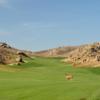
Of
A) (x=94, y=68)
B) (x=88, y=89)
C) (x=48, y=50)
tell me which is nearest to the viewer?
(x=88, y=89)

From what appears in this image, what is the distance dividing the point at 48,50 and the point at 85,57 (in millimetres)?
77088

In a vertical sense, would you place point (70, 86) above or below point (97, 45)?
below

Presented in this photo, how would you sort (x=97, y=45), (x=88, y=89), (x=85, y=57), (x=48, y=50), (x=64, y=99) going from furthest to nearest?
(x=48, y=50)
(x=97, y=45)
(x=85, y=57)
(x=88, y=89)
(x=64, y=99)

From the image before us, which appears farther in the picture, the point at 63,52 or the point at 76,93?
the point at 63,52

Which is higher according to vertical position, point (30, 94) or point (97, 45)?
point (97, 45)

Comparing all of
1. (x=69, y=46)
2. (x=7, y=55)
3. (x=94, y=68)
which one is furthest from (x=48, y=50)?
(x=94, y=68)

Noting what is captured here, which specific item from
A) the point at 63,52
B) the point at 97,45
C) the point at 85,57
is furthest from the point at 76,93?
the point at 63,52

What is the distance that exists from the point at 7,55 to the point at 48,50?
7122 centimetres

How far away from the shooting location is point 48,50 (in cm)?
13800

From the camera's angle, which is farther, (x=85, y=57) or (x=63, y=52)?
(x=63, y=52)

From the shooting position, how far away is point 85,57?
61219mm

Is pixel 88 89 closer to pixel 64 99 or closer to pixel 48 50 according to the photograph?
pixel 64 99

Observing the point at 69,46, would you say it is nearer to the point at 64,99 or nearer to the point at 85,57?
the point at 85,57

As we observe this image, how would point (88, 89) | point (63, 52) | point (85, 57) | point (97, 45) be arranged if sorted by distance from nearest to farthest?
1. point (88, 89)
2. point (85, 57)
3. point (97, 45)
4. point (63, 52)
